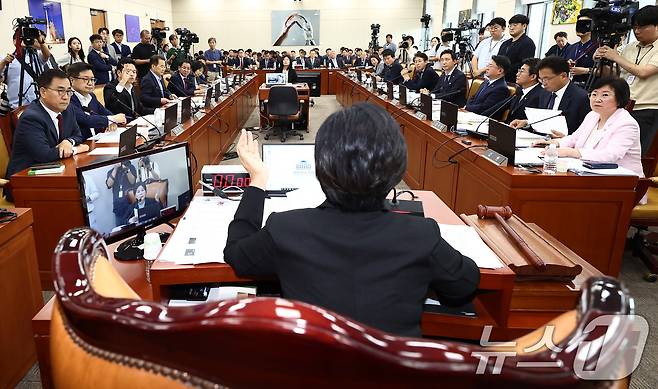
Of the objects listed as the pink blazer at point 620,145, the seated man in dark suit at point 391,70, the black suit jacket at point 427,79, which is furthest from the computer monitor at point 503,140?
the seated man in dark suit at point 391,70

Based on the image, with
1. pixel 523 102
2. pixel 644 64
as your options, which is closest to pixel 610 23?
pixel 644 64

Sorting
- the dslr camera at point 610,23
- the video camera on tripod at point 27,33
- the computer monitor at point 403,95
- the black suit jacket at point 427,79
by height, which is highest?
the dslr camera at point 610,23

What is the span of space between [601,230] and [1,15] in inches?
297

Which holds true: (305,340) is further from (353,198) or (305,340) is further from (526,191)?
(526,191)

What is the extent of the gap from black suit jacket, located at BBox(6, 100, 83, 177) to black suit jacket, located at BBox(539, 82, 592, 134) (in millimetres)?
3256

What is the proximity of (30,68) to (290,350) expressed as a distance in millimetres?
5033

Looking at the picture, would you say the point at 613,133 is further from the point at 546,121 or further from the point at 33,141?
the point at 33,141

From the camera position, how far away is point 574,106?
3.25 metres

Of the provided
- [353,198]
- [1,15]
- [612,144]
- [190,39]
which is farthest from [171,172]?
[190,39]

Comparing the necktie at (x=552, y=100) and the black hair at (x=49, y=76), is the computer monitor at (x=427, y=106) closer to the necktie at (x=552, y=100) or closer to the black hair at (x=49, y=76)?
the necktie at (x=552, y=100)

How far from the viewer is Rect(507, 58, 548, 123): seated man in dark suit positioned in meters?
3.61

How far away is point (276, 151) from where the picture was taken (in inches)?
73.2

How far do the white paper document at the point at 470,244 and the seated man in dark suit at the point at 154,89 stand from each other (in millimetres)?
4017

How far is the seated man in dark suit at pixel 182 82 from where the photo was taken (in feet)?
18.9
